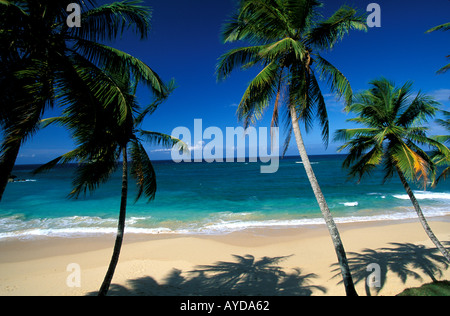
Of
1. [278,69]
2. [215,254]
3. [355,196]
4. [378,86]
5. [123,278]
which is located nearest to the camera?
[278,69]

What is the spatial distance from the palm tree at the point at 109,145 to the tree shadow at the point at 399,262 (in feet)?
22.5

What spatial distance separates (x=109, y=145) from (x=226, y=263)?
6.69 metres

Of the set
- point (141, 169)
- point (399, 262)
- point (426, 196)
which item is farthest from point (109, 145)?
point (426, 196)

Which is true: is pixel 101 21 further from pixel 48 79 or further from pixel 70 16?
pixel 48 79

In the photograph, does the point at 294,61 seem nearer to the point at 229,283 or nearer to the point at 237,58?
the point at 237,58

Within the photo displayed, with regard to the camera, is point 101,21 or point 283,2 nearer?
point 101,21

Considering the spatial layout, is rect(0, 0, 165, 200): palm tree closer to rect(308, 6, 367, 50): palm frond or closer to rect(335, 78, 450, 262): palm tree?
rect(308, 6, 367, 50): palm frond

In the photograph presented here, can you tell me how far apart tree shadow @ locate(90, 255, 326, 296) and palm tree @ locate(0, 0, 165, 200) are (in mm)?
5458

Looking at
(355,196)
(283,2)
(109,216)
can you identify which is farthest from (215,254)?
(355,196)

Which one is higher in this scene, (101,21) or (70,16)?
(101,21)

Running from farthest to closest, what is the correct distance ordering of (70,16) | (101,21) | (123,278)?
(123,278), (101,21), (70,16)

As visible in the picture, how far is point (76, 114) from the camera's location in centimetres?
372

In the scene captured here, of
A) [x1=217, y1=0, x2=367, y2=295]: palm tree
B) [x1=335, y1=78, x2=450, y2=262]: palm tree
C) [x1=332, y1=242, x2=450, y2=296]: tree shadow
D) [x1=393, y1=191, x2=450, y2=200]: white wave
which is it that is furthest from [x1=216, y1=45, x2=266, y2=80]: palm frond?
[x1=393, y1=191, x2=450, y2=200]: white wave

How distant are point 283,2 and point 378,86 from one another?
427cm
